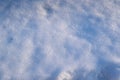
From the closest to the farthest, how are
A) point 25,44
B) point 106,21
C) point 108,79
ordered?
point 108,79 → point 25,44 → point 106,21

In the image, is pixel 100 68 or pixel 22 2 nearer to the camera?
pixel 100 68

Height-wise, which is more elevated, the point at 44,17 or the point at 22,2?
the point at 22,2

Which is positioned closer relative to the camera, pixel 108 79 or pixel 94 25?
pixel 108 79

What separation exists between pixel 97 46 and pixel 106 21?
0.49 meters

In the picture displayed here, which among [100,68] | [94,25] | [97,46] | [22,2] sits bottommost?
[100,68]

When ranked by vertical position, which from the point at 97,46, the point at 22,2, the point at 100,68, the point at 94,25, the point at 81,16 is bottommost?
the point at 100,68

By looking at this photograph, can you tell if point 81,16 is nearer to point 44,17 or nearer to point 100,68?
point 44,17

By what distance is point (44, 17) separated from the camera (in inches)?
90.9

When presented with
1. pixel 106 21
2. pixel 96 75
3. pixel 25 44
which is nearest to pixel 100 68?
pixel 96 75

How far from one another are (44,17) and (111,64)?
1.07 meters

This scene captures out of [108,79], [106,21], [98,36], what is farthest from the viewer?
[106,21]

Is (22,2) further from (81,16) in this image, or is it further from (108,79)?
(108,79)

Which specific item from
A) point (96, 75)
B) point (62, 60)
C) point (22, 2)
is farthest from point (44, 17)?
point (96, 75)

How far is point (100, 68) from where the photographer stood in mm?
1950
